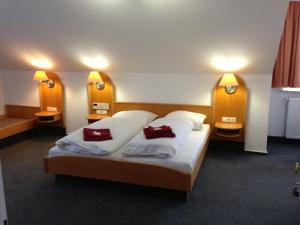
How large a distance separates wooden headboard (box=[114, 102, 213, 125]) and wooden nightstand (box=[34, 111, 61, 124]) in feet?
3.41

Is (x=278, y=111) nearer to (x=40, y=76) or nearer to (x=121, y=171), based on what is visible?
(x=121, y=171)

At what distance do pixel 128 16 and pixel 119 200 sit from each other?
1.92m

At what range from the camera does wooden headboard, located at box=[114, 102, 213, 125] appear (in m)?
3.96

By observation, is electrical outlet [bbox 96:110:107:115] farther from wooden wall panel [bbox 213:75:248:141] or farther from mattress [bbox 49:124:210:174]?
wooden wall panel [bbox 213:75:248:141]

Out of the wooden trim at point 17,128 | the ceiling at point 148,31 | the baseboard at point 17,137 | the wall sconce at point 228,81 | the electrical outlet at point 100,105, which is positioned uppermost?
the ceiling at point 148,31

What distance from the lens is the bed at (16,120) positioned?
426cm

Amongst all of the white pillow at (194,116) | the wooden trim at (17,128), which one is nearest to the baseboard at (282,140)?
the white pillow at (194,116)

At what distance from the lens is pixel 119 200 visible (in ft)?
8.55

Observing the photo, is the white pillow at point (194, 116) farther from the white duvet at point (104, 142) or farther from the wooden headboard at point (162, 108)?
the white duvet at point (104, 142)

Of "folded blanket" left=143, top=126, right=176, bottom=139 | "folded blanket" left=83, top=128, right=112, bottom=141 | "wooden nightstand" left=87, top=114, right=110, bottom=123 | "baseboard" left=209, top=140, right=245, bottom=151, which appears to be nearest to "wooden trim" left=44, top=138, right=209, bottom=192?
"folded blanket" left=83, top=128, right=112, bottom=141

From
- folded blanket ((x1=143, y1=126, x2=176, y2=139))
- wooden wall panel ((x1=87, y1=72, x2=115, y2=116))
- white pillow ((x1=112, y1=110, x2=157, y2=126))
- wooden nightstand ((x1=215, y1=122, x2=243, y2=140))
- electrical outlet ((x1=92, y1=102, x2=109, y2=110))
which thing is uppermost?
wooden wall panel ((x1=87, y1=72, x2=115, y2=116))

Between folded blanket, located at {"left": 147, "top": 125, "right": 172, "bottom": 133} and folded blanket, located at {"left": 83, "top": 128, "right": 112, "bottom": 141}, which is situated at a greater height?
folded blanket, located at {"left": 147, "top": 125, "right": 172, "bottom": 133}

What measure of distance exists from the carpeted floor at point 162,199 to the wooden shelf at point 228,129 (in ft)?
1.33

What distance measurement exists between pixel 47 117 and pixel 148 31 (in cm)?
236
